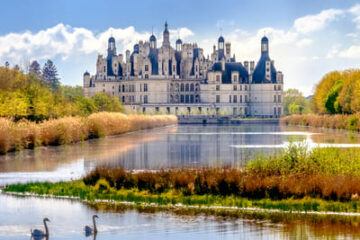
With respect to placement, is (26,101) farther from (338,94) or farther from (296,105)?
(296,105)

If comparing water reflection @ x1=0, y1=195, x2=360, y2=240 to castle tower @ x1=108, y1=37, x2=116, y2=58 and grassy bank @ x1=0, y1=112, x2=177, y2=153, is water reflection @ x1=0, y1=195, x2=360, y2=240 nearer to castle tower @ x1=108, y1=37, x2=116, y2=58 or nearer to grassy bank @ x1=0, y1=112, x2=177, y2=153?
grassy bank @ x1=0, y1=112, x2=177, y2=153

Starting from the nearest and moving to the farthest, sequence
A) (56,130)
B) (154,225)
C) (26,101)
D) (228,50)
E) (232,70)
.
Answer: (154,225) < (56,130) < (26,101) < (232,70) < (228,50)

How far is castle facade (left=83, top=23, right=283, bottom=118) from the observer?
498 ft

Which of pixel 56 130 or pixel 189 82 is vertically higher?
pixel 189 82

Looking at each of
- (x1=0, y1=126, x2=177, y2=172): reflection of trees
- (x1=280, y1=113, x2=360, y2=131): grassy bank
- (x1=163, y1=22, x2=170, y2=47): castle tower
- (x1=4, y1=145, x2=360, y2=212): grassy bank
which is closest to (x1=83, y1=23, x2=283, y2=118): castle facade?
(x1=163, y1=22, x2=170, y2=47): castle tower

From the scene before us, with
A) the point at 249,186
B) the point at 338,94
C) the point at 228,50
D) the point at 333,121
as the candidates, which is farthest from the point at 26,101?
the point at 228,50

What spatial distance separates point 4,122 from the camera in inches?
1377

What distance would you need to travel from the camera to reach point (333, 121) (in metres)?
74.4

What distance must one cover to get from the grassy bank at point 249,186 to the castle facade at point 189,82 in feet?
420

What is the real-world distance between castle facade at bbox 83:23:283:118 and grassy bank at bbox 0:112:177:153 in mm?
85896

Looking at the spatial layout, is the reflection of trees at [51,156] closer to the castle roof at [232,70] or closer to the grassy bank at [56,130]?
the grassy bank at [56,130]

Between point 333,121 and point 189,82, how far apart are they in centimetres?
8293

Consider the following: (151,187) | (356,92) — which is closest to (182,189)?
(151,187)

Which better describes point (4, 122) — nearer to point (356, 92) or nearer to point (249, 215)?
point (249, 215)
